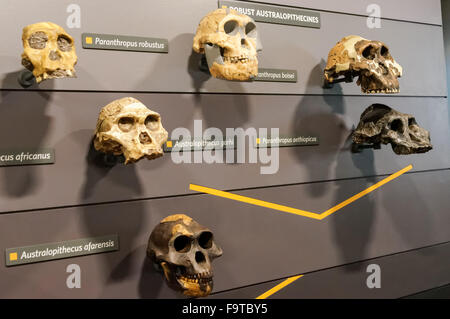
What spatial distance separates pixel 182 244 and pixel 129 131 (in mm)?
446

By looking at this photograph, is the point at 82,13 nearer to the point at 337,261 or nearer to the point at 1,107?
the point at 1,107

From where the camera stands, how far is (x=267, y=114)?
6.67ft

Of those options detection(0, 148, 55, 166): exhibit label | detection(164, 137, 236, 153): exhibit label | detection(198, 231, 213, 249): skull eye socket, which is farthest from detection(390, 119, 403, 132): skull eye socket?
detection(0, 148, 55, 166): exhibit label

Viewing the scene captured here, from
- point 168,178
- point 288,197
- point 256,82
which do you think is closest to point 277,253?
point 288,197

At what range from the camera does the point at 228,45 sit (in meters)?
1.69

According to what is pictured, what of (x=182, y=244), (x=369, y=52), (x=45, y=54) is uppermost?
(x=369, y=52)

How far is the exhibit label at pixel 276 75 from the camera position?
6.60ft

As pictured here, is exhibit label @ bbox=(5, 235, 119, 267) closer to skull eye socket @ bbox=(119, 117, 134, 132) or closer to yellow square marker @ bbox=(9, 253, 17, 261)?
yellow square marker @ bbox=(9, 253, 17, 261)

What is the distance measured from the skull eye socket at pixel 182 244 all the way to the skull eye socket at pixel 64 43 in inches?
28.5

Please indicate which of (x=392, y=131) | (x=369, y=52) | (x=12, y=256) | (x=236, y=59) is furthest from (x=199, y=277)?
(x=369, y=52)

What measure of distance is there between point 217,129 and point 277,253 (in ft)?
1.98

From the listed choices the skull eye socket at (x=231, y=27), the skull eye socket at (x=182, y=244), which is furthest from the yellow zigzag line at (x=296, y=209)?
the skull eye socket at (x=231, y=27)

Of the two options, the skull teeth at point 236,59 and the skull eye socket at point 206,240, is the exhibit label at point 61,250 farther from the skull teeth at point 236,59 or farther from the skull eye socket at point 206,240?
the skull teeth at point 236,59

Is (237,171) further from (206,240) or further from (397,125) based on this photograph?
(397,125)
